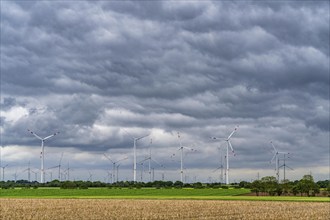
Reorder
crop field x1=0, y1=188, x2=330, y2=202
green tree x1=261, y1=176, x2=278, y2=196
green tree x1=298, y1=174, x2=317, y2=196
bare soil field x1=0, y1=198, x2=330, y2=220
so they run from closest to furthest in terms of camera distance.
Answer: bare soil field x1=0, y1=198, x2=330, y2=220
crop field x1=0, y1=188, x2=330, y2=202
green tree x1=298, y1=174, x2=317, y2=196
green tree x1=261, y1=176, x2=278, y2=196

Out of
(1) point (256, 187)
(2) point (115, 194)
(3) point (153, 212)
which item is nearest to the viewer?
(3) point (153, 212)

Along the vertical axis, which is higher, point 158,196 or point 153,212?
point 153,212

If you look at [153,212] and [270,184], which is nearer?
[153,212]

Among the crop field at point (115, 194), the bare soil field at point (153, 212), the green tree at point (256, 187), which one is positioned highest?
the bare soil field at point (153, 212)

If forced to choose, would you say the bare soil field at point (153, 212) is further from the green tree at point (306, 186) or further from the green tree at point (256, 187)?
the green tree at point (256, 187)

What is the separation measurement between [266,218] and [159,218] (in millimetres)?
12256

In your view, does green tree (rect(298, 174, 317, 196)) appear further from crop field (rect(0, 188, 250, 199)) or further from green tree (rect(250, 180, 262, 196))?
crop field (rect(0, 188, 250, 199))

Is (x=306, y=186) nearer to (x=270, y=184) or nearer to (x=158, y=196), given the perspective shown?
(x=270, y=184)

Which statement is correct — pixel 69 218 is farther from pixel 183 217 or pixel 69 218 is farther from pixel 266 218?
pixel 266 218

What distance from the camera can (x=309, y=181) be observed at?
177375 mm

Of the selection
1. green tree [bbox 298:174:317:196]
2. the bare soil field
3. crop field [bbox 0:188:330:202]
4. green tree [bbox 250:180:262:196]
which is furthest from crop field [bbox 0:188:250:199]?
the bare soil field

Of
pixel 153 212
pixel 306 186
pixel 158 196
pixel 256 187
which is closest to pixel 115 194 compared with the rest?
pixel 158 196

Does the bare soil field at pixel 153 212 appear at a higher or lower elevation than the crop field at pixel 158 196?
higher

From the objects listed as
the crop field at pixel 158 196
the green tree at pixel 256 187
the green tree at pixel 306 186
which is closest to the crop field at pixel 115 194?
A: the crop field at pixel 158 196
